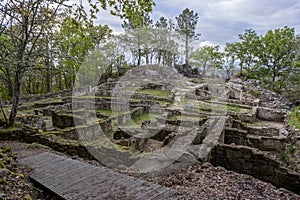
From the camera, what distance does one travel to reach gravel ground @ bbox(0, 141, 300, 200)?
11.1 feet

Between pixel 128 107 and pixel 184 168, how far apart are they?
500 inches

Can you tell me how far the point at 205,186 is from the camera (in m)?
3.86

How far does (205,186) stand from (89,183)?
2077 millimetres

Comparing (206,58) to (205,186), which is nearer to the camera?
(205,186)

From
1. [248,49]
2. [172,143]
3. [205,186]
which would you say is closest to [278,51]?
[248,49]

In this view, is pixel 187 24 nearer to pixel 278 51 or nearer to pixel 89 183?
pixel 278 51

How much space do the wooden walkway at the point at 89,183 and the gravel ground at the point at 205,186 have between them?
22 centimetres

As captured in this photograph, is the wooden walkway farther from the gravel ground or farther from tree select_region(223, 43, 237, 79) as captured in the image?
tree select_region(223, 43, 237, 79)

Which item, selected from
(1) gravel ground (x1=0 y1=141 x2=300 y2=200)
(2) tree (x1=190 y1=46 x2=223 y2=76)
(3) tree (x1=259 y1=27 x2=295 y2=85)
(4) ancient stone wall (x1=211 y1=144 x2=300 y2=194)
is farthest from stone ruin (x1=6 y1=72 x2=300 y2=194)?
(2) tree (x1=190 y1=46 x2=223 y2=76)

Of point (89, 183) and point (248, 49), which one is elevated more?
point (248, 49)

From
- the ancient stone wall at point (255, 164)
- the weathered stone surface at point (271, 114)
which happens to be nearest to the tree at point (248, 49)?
the weathered stone surface at point (271, 114)

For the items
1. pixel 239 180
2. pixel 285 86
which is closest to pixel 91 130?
pixel 239 180

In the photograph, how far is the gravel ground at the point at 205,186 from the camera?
3369 mm

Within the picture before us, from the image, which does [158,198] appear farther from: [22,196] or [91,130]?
[91,130]
